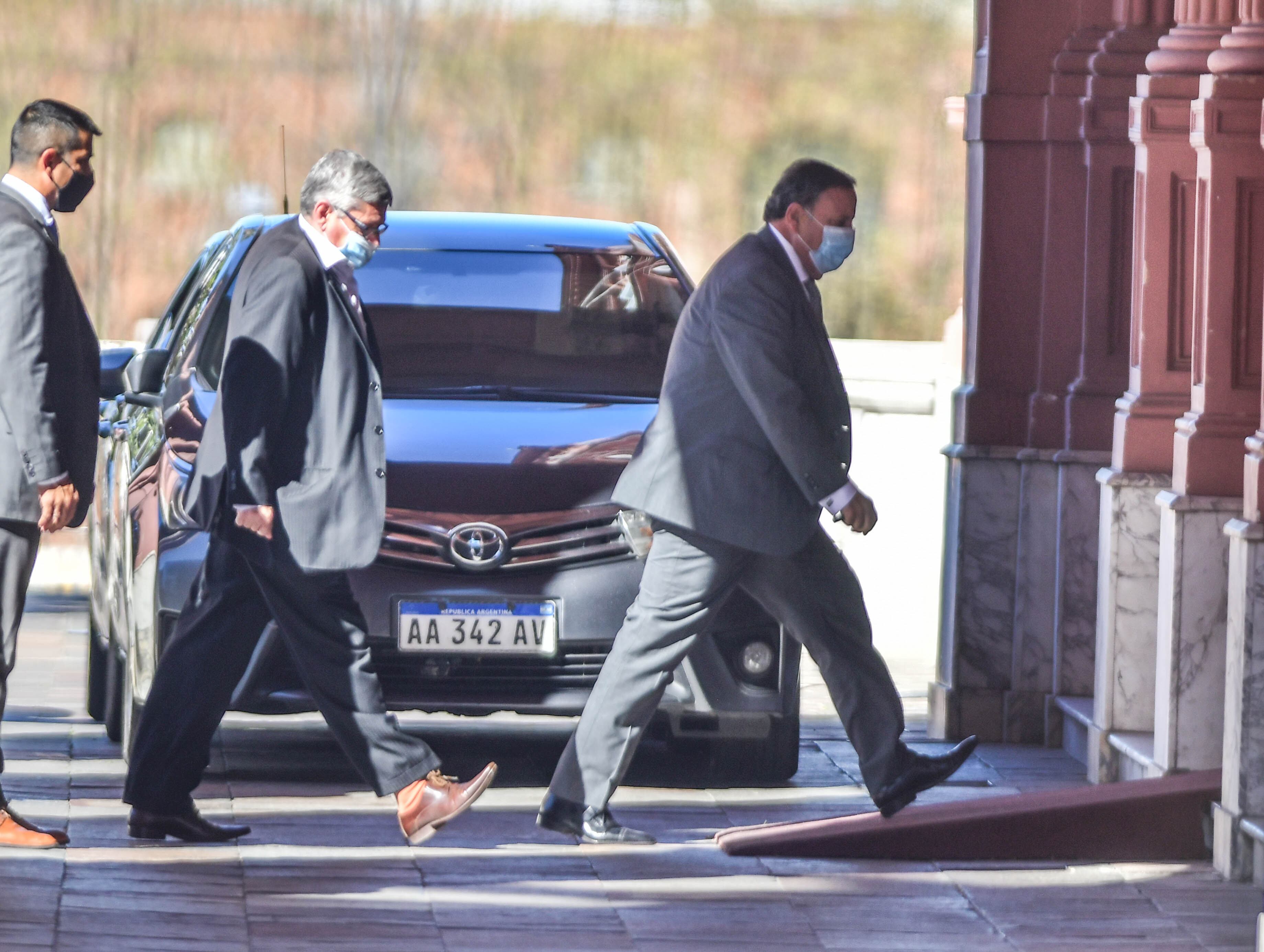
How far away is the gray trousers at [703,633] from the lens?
23.0ft

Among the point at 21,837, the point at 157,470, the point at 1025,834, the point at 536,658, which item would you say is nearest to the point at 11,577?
the point at 21,837

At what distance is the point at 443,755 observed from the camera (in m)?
8.52

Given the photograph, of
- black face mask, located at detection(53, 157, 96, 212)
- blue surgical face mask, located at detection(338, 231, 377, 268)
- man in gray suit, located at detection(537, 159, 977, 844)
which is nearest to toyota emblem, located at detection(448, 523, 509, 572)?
man in gray suit, located at detection(537, 159, 977, 844)

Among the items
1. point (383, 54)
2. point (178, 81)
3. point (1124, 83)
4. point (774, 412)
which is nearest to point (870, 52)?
point (383, 54)

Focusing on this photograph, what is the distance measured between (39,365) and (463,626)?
160 cm

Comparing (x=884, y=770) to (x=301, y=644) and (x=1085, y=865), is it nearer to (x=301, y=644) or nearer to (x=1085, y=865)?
(x=1085, y=865)

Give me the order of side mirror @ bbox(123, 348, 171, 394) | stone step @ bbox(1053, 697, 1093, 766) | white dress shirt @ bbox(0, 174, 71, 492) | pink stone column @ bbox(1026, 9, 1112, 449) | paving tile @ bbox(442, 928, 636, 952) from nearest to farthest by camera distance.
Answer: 1. paving tile @ bbox(442, 928, 636, 952)
2. white dress shirt @ bbox(0, 174, 71, 492)
3. side mirror @ bbox(123, 348, 171, 394)
4. stone step @ bbox(1053, 697, 1093, 766)
5. pink stone column @ bbox(1026, 9, 1112, 449)

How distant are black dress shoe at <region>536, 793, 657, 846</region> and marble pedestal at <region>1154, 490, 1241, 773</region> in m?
1.53

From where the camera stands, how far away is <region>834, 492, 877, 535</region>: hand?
6.92m

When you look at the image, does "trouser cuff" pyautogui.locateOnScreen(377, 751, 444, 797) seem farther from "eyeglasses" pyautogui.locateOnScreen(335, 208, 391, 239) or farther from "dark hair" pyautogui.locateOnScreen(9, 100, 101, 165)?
"dark hair" pyautogui.locateOnScreen(9, 100, 101, 165)

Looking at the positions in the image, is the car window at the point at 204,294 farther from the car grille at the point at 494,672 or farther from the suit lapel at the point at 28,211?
the suit lapel at the point at 28,211

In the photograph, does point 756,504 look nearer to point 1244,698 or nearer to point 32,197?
point 1244,698

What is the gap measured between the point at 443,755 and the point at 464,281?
1521mm

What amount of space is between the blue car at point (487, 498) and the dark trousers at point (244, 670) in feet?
1.03
